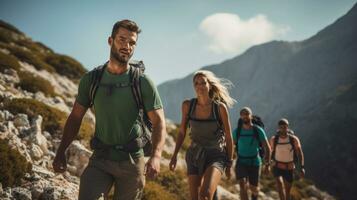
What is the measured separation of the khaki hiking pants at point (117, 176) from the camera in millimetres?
3023

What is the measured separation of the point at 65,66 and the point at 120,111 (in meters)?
19.7

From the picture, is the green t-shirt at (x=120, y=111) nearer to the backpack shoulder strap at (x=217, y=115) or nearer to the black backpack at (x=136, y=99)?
the black backpack at (x=136, y=99)

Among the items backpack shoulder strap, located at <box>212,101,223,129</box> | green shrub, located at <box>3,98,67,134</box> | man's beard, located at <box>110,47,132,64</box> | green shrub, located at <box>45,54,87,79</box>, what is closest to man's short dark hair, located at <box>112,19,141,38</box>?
man's beard, located at <box>110,47,132,64</box>

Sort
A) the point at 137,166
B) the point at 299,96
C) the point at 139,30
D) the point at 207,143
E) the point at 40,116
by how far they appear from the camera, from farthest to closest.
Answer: the point at 299,96 < the point at 40,116 < the point at 207,143 < the point at 139,30 < the point at 137,166

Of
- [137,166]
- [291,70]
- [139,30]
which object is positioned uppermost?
[291,70]

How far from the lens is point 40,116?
8.63 m

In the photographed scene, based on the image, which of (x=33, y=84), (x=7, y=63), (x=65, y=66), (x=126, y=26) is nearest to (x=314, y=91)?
(x=65, y=66)

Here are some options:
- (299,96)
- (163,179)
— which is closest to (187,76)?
(299,96)

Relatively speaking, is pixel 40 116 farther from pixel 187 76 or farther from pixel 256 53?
pixel 187 76

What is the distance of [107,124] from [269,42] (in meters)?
146

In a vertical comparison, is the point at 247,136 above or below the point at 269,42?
below

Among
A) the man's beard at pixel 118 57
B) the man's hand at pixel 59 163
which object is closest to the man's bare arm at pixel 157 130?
the man's beard at pixel 118 57

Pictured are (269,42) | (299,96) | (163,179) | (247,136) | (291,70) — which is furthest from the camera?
(269,42)

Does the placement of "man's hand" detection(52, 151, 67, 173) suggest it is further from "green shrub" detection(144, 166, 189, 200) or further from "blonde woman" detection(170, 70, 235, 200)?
"green shrub" detection(144, 166, 189, 200)
